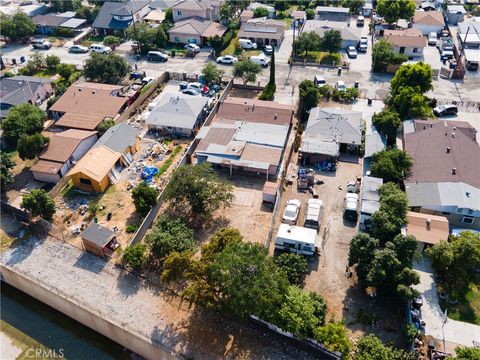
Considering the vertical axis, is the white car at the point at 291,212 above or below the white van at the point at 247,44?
below

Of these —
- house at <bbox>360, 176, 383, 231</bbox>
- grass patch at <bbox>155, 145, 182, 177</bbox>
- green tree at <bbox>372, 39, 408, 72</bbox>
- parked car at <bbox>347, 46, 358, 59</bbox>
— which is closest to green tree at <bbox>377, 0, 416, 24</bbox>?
parked car at <bbox>347, 46, 358, 59</bbox>

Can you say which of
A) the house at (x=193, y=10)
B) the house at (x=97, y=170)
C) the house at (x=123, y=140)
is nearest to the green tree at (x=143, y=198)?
the house at (x=97, y=170)

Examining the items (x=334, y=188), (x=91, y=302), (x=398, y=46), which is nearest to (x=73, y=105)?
(x=91, y=302)

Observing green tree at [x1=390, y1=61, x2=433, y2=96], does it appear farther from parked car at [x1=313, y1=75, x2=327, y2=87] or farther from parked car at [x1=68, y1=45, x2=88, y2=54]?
parked car at [x1=68, y1=45, x2=88, y2=54]

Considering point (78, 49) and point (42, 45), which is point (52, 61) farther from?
point (42, 45)

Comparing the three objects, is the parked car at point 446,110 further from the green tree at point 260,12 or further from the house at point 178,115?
the green tree at point 260,12

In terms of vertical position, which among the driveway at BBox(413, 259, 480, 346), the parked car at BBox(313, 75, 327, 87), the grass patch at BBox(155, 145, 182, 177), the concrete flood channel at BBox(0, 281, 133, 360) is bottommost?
the concrete flood channel at BBox(0, 281, 133, 360)
